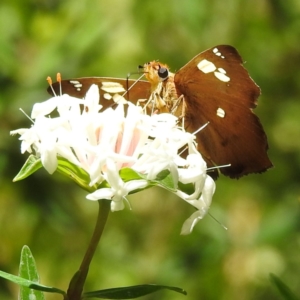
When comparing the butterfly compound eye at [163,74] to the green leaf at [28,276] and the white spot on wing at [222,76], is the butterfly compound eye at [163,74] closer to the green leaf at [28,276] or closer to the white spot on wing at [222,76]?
the white spot on wing at [222,76]

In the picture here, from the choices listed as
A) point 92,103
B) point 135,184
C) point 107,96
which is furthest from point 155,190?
point 135,184

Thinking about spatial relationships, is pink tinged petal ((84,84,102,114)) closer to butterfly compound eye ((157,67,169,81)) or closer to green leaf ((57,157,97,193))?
green leaf ((57,157,97,193))

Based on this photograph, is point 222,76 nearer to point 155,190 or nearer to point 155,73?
point 155,73

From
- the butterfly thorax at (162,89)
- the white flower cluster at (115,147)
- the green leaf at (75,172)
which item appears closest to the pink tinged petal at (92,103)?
the white flower cluster at (115,147)

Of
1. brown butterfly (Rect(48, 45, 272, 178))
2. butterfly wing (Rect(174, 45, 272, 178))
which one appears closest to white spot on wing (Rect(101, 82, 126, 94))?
brown butterfly (Rect(48, 45, 272, 178))

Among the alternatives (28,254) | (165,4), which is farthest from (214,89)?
(165,4)

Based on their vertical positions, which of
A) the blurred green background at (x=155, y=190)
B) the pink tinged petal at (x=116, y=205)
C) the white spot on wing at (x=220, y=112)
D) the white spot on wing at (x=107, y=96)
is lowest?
the blurred green background at (x=155, y=190)
